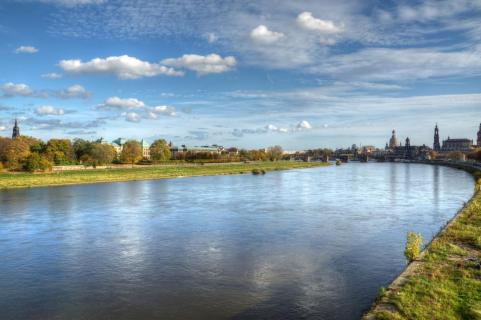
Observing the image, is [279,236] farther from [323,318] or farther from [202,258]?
[323,318]

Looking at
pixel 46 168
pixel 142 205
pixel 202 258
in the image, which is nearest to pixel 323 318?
pixel 202 258

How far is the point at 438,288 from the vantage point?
37.7ft

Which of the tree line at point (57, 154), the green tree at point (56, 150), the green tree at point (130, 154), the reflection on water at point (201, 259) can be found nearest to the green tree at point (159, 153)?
the tree line at point (57, 154)

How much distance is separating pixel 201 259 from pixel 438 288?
965cm

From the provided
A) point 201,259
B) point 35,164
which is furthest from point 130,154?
point 201,259

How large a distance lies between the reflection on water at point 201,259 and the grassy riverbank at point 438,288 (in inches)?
50.6

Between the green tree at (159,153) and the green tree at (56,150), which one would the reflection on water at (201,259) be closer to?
the green tree at (56,150)

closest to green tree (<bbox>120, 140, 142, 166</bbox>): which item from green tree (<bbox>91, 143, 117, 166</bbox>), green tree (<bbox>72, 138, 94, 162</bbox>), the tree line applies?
the tree line

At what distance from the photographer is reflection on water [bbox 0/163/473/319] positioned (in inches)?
492

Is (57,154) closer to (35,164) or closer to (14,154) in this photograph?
(14,154)

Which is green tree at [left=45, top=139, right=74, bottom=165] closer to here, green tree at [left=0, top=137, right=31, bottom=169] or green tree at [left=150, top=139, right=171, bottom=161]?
green tree at [left=0, top=137, right=31, bottom=169]

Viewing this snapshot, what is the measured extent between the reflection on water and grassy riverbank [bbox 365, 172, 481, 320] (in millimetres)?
1284

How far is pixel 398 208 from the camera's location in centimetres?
3375

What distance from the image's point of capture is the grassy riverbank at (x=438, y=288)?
33.0 ft
